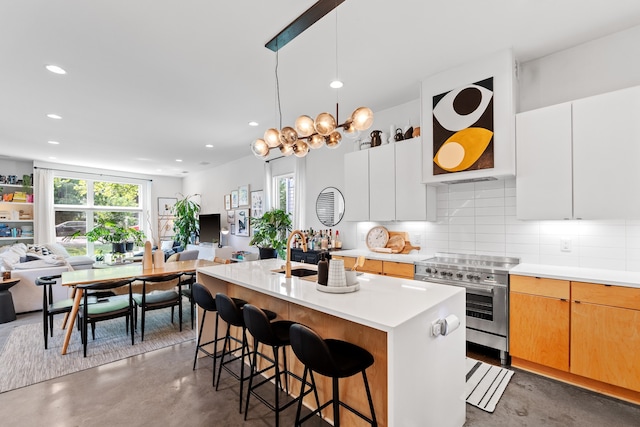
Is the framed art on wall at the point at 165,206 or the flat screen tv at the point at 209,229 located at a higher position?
the framed art on wall at the point at 165,206

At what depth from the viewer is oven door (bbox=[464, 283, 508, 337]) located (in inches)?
108

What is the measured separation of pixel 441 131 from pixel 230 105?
8.53 feet

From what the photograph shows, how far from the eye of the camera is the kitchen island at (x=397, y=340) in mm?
1455

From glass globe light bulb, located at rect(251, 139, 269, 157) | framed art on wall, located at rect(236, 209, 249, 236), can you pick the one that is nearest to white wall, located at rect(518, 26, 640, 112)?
glass globe light bulb, located at rect(251, 139, 269, 157)

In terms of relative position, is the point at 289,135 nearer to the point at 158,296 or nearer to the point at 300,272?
the point at 300,272

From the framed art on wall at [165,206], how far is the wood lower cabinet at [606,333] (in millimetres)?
9688

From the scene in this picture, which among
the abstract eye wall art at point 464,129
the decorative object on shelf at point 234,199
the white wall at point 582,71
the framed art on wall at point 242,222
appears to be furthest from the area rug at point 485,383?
the decorative object on shelf at point 234,199

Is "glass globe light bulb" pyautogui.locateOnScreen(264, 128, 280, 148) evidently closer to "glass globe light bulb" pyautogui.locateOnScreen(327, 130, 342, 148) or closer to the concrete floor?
"glass globe light bulb" pyautogui.locateOnScreen(327, 130, 342, 148)

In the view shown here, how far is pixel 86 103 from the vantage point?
3811 millimetres

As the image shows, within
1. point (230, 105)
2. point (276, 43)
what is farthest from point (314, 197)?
point (276, 43)

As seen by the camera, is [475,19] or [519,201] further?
[519,201]

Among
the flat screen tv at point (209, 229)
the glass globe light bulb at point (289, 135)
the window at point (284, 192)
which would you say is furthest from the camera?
the flat screen tv at point (209, 229)

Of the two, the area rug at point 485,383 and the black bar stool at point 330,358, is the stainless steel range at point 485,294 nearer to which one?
the area rug at point 485,383

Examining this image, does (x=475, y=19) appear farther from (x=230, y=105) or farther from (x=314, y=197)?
(x=314, y=197)
